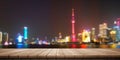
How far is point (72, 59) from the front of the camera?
1762 centimetres

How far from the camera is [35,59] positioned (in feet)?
57.7

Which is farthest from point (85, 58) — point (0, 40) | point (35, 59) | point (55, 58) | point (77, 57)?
point (0, 40)

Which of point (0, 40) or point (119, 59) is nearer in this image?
point (119, 59)

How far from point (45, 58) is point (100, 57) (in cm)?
320

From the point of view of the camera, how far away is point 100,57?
1786 centimetres

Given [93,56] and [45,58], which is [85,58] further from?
[45,58]

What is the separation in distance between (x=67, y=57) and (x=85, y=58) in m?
1.07

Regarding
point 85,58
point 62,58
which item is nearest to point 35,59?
point 62,58

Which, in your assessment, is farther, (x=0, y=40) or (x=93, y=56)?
(x=0, y=40)

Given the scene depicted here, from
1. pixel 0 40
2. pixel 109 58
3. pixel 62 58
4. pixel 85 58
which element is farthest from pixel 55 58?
pixel 0 40

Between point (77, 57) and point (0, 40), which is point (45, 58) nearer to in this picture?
point (77, 57)

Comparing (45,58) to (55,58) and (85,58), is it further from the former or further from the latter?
(85,58)

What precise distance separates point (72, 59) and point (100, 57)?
1661 mm

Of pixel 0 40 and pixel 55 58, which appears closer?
pixel 55 58
